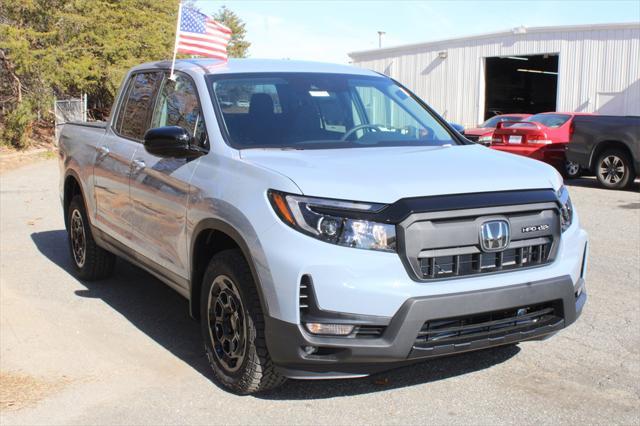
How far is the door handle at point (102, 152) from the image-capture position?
5953mm

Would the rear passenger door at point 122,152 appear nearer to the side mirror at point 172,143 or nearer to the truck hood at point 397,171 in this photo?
the side mirror at point 172,143

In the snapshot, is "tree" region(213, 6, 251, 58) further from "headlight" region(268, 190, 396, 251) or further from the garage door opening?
"headlight" region(268, 190, 396, 251)

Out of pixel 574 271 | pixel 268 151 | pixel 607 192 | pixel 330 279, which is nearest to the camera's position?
pixel 330 279

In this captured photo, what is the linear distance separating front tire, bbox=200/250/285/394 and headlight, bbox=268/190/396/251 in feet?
1.69

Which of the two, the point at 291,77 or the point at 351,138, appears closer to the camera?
the point at 351,138

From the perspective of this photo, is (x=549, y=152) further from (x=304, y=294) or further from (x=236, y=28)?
(x=236, y=28)

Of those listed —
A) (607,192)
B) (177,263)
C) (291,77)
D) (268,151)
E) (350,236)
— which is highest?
(291,77)

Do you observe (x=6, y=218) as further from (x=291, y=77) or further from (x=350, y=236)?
(x=350, y=236)

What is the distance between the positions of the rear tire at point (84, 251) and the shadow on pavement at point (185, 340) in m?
0.12

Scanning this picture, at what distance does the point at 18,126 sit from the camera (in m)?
22.9

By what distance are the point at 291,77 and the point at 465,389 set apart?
94.6 inches

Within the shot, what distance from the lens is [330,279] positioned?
3494 millimetres

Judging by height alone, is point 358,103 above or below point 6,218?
above

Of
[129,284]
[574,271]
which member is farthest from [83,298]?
[574,271]
